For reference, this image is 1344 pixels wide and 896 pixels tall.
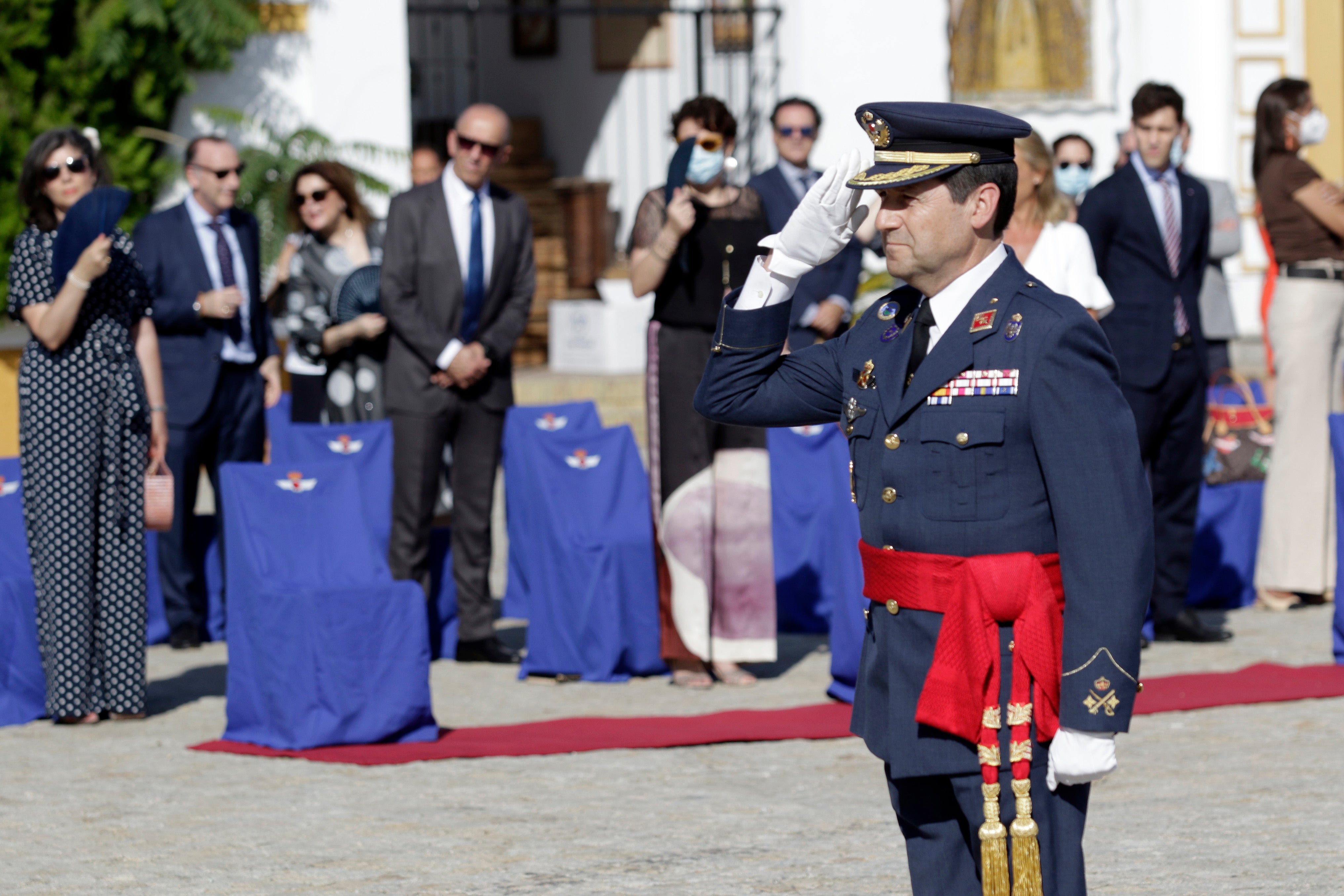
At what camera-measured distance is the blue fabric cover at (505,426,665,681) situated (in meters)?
6.84

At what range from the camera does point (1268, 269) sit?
7852 mm

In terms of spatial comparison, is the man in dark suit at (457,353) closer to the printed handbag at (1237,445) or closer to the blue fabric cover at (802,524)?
the blue fabric cover at (802,524)

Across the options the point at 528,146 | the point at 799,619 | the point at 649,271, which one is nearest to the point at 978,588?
the point at 649,271

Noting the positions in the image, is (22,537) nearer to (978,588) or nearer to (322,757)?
(322,757)

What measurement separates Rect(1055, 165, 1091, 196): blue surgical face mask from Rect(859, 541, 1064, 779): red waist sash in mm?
7066

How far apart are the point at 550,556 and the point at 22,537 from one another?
5.75 feet

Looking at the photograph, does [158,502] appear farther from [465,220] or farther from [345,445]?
[465,220]

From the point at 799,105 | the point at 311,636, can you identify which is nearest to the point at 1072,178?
the point at 799,105

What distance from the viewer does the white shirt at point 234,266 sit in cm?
778

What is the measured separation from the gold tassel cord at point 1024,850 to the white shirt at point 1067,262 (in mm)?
3766

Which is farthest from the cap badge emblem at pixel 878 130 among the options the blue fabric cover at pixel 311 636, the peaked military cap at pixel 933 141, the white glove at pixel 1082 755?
the blue fabric cover at pixel 311 636

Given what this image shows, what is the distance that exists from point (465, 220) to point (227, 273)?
1139mm

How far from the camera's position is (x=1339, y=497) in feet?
21.7

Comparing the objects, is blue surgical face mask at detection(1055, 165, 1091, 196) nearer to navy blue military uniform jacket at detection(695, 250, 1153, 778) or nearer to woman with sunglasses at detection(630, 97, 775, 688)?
woman with sunglasses at detection(630, 97, 775, 688)
